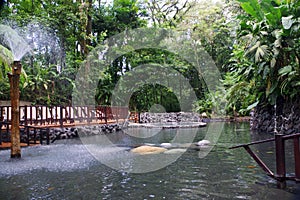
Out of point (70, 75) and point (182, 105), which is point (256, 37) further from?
point (182, 105)

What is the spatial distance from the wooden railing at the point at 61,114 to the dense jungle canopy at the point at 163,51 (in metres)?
1.50

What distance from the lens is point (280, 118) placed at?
11.3 metres

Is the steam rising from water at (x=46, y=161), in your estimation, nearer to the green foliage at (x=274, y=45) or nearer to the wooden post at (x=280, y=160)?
the wooden post at (x=280, y=160)

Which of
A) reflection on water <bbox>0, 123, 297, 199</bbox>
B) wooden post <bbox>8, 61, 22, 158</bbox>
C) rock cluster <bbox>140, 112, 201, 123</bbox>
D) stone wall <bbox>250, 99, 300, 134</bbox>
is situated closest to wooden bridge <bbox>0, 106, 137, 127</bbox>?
wooden post <bbox>8, 61, 22, 158</bbox>

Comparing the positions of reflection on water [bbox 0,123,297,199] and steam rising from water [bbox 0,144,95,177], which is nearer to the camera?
reflection on water [bbox 0,123,297,199]

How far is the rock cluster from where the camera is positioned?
888 inches

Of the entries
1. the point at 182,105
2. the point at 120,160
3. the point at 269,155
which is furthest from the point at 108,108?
the point at 182,105

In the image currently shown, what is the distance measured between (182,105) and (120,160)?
20.2 m

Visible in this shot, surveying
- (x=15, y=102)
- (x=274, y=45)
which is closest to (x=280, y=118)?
(x=274, y=45)

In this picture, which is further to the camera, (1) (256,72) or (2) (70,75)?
(2) (70,75)

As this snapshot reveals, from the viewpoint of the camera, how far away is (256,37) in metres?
10.4

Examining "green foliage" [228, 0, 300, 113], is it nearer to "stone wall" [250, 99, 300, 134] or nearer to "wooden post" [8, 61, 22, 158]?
"stone wall" [250, 99, 300, 134]

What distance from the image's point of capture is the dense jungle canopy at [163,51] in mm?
10117

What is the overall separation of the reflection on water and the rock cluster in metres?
15.6
